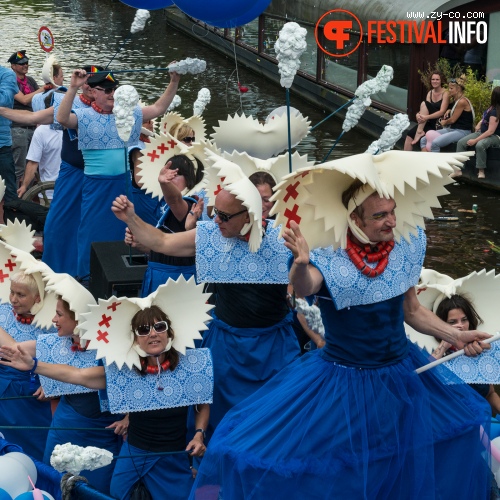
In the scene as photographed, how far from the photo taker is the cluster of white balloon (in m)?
4.34

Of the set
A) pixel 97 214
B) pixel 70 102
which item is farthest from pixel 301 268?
pixel 97 214

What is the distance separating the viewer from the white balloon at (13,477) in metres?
4.43

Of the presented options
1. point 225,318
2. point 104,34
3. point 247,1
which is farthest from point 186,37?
point 225,318

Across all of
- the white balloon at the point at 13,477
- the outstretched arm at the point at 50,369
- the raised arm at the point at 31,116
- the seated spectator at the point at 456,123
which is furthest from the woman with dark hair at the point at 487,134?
the white balloon at the point at 13,477

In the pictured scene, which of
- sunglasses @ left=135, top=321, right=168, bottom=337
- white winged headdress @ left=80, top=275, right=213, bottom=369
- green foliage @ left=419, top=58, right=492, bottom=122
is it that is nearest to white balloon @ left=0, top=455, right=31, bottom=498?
white winged headdress @ left=80, top=275, right=213, bottom=369

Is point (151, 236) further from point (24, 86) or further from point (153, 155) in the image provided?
point (24, 86)

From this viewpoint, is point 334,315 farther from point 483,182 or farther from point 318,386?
point 483,182

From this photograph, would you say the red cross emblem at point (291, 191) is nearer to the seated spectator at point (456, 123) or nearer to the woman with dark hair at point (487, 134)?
the woman with dark hair at point (487, 134)

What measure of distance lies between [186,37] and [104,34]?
190 centimetres

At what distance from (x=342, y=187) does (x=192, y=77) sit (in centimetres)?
1650

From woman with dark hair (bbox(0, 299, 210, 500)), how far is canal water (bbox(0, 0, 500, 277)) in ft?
7.77

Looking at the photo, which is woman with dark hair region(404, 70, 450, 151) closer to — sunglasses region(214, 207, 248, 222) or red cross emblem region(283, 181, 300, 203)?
sunglasses region(214, 207, 248, 222)

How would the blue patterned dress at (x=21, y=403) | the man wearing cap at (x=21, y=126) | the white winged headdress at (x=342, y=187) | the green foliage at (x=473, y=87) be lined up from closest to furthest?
the white winged headdress at (x=342, y=187), the blue patterned dress at (x=21, y=403), the man wearing cap at (x=21, y=126), the green foliage at (x=473, y=87)

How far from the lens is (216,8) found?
255 inches
